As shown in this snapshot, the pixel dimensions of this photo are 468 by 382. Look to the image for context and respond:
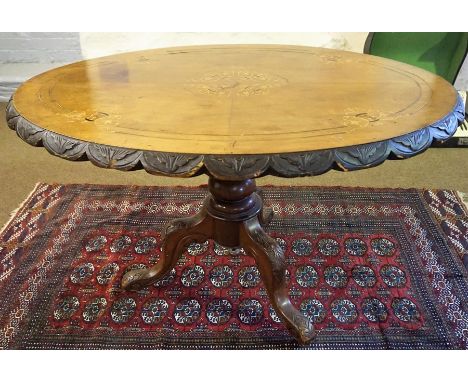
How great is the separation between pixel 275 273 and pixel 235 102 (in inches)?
19.1

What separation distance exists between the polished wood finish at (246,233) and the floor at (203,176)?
0.75 meters

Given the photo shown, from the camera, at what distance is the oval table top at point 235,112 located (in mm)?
772

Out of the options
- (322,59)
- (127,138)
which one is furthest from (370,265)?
(127,138)

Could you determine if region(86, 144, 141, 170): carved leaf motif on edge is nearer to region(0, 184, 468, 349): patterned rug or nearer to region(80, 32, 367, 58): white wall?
region(0, 184, 468, 349): patterned rug

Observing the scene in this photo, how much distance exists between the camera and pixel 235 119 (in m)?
0.91

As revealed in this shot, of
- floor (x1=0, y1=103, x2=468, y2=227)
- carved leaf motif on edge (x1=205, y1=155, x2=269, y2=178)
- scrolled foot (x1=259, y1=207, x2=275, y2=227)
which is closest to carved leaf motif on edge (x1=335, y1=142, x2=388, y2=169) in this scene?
carved leaf motif on edge (x1=205, y1=155, x2=269, y2=178)

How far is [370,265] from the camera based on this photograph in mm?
1452

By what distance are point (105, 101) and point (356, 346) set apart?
940 millimetres

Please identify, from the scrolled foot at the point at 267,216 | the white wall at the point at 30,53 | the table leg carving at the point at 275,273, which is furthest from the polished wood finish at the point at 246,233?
the white wall at the point at 30,53

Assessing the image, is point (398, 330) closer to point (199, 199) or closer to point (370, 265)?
point (370, 265)

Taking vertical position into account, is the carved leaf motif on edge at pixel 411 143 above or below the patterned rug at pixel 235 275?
above

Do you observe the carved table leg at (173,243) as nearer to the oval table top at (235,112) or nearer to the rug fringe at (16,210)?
the oval table top at (235,112)

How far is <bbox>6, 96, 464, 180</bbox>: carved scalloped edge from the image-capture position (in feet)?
2.46

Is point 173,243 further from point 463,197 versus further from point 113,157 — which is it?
point 463,197
